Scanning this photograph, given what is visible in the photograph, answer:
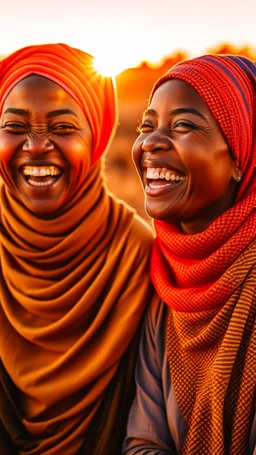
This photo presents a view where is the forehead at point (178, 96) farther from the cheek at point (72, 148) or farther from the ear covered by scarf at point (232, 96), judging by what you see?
the cheek at point (72, 148)

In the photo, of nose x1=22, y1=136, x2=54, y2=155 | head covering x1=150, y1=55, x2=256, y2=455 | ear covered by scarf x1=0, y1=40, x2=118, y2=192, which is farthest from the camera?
ear covered by scarf x1=0, y1=40, x2=118, y2=192

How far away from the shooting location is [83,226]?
11.7 ft

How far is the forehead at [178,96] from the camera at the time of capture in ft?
9.71

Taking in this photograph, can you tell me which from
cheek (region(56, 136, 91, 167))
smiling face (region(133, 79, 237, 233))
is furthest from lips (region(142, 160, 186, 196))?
cheek (region(56, 136, 91, 167))

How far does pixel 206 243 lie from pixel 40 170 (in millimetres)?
890

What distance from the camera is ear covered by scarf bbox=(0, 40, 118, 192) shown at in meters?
3.48

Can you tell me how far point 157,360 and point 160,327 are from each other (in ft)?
0.49

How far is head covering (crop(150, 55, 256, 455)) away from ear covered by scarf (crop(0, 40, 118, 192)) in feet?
1.79

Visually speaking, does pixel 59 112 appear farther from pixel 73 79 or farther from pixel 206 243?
pixel 206 243

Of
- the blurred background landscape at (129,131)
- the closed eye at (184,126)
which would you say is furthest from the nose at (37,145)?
the blurred background landscape at (129,131)

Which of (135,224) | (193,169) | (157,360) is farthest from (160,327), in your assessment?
(193,169)

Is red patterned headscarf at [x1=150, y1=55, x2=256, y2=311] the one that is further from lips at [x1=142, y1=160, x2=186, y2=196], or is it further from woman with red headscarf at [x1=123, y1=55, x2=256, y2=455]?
lips at [x1=142, y1=160, x2=186, y2=196]

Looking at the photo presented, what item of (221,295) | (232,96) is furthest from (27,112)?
(221,295)

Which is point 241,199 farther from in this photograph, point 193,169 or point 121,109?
point 121,109
